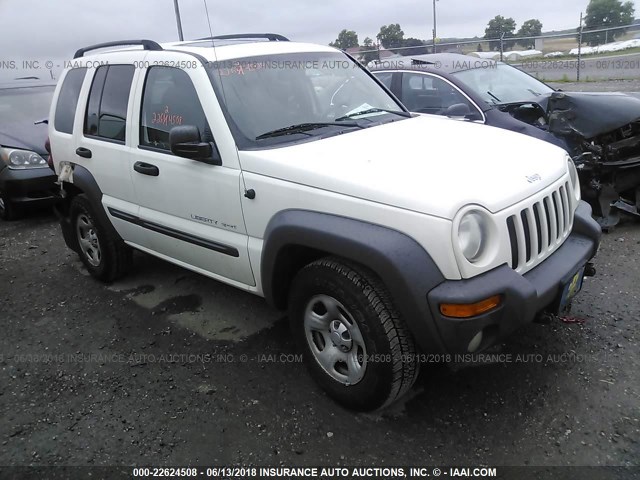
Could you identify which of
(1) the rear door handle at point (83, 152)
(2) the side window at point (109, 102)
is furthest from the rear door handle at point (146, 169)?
(1) the rear door handle at point (83, 152)

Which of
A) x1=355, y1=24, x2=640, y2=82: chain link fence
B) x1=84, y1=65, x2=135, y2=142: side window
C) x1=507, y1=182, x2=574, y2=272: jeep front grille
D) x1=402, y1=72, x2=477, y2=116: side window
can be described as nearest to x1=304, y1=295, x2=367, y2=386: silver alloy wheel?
x1=507, y1=182, x2=574, y2=272: jeep front grille

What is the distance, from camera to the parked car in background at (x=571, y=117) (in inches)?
191

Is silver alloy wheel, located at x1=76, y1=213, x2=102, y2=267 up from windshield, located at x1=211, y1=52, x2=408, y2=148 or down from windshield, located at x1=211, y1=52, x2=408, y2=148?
down

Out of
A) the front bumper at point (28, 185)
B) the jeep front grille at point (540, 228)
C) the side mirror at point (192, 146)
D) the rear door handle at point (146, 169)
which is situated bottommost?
the front bumper at point (28, 185)

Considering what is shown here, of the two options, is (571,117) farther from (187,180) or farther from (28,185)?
(28,185)

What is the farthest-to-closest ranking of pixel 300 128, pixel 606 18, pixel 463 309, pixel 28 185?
pixel 606 18 → pixel 28 185 → pixel 300 128 → pixel 463 309

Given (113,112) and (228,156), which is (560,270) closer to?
(228,156)

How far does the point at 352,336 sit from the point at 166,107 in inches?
77.7

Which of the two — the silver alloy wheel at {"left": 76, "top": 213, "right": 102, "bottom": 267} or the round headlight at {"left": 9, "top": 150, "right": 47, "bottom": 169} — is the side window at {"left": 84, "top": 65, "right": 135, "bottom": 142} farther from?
the round headlight at {"left": 9, "top": 150, "right": 47, "bottom": 169}

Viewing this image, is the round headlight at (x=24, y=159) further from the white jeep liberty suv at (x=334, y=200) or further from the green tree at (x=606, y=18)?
the green tree at (x=606, y=18)

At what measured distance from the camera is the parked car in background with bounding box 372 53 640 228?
→ 484cm

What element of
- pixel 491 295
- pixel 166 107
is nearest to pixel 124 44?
pixel 166 107

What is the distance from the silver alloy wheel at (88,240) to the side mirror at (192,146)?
6.13ft

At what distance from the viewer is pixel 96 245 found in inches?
180
